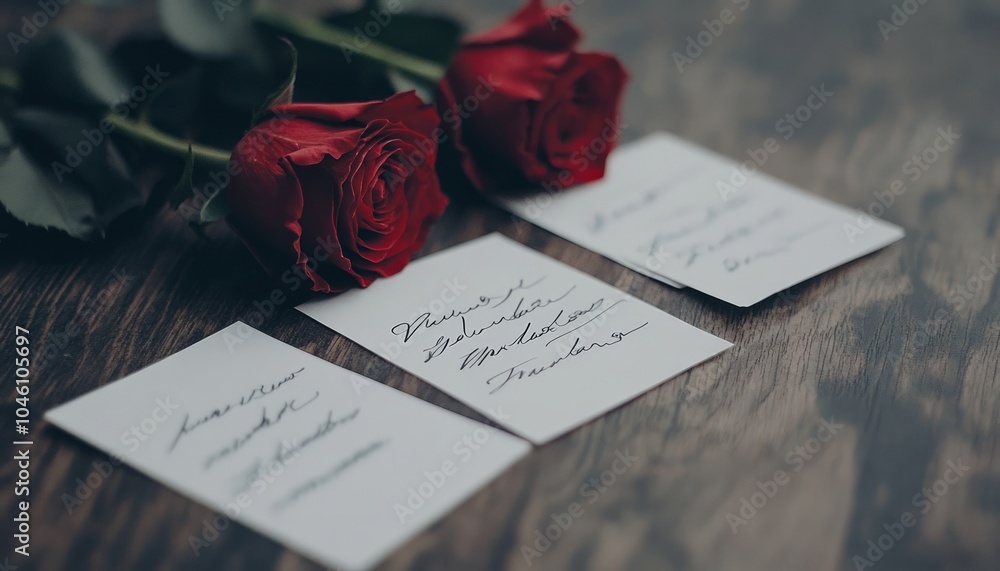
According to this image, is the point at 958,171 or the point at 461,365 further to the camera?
the point at 958,171

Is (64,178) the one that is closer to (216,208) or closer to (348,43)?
(216,208)

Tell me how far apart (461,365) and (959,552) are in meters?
0.27

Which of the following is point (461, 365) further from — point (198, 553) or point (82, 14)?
point (82, 14)

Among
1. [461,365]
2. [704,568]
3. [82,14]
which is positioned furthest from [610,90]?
[82,14]

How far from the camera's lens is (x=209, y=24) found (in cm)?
66

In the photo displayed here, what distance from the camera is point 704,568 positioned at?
0.40 metres

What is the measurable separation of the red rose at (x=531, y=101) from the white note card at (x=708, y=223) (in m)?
0.04

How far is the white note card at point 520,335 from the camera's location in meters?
0.48

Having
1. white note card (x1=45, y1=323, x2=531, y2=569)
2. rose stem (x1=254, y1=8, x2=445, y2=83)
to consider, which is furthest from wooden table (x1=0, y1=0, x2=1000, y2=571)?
rose stem (x1=254, y1=8, x2=445, y2=83)

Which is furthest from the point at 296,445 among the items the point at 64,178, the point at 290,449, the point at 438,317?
the point at 64,178

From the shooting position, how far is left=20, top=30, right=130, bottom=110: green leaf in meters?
0.62

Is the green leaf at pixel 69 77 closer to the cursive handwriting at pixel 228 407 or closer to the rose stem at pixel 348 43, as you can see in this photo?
the rose stem at pixel 348 43

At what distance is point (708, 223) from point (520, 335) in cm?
21

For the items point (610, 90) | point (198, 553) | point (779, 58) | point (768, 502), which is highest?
point (779, 58)
